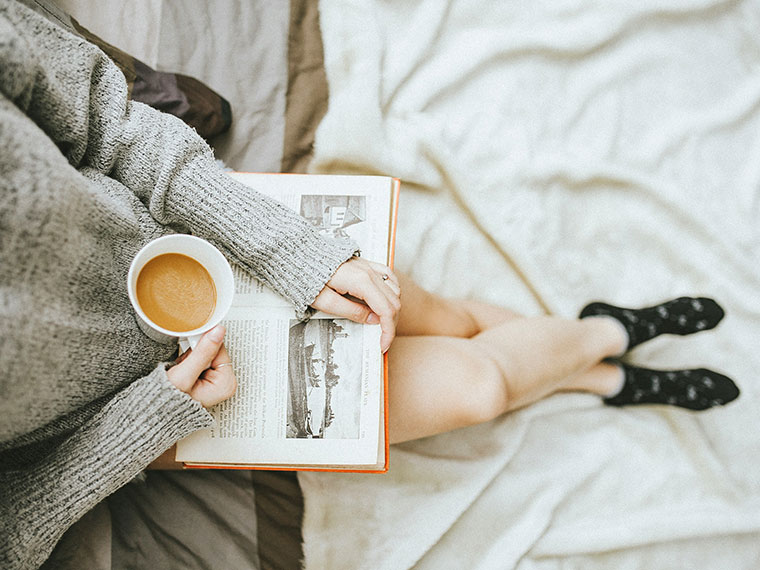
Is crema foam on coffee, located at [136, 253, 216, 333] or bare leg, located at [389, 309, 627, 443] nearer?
crema foam on coffee, located at [136, 253, 216, 333]

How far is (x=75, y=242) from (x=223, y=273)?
13 cm

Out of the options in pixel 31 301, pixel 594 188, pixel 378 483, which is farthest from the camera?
pixel 594 188

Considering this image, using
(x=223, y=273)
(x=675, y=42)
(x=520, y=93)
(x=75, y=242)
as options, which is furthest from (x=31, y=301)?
(x=675, y=42)

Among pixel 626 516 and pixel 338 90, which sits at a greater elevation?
pixel 338 90

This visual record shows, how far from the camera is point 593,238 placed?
3.36ft

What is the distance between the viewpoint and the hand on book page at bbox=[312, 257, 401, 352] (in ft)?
2.09

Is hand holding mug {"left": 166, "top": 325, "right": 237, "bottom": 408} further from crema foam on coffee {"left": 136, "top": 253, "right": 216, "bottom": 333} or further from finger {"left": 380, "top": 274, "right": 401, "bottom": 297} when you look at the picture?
finger {"left": 380, "top": 274, "right": 401, "bottom": 297}

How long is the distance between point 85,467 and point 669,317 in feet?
2.88

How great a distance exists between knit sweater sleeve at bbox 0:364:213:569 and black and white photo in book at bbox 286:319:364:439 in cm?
12

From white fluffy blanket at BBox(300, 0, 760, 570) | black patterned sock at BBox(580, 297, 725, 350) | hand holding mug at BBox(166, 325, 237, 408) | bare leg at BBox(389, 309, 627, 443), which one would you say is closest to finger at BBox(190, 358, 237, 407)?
hand holding mug at BBox(166, 325, 237, 408)

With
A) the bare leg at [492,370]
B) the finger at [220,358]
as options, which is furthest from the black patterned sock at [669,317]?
the finger at [220,358]

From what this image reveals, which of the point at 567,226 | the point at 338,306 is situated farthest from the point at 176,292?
the point at 567,226

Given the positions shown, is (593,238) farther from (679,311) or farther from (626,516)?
(626,516)

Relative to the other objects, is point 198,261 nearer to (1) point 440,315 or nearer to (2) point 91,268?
(2) point 91,268
